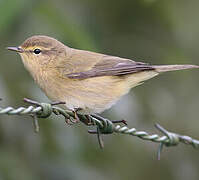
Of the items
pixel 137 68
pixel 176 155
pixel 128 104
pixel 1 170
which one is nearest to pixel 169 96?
pixel 176 155

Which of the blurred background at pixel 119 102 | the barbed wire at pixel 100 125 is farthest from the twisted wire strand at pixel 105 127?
the blurred background at pixel 119 102

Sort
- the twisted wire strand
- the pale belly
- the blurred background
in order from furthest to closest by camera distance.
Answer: the blurred background → the pale belly → the twisted wire strand

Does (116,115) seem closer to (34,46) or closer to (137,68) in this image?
(137,68)

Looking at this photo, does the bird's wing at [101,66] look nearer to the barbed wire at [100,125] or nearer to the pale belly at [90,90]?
the pale belly at [90,90]

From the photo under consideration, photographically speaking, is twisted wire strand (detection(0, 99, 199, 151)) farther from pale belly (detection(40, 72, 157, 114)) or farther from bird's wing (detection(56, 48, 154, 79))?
bird's wing (detection(56, 48, 154, 79))

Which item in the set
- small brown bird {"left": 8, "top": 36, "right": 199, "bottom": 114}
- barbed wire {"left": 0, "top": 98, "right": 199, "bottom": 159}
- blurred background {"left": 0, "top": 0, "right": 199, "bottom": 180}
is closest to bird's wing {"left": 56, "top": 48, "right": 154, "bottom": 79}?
small brown bird {"left": 8, "top": 36, "right": 199, "bottom": 114}

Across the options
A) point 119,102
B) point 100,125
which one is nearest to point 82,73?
point 119,102
